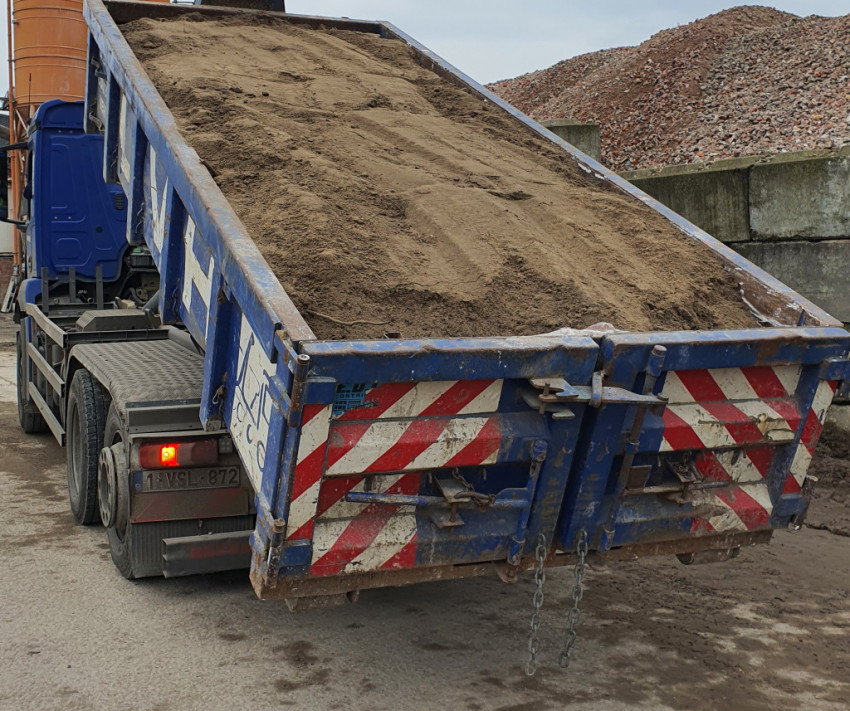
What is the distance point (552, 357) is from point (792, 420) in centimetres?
115

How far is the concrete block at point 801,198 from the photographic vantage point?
638 centimetres

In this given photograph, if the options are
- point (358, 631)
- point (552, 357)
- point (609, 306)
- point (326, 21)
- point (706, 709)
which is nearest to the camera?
point (552, 357)

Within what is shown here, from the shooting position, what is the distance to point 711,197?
7211mm

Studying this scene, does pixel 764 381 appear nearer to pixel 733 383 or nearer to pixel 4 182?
pixel 733 383

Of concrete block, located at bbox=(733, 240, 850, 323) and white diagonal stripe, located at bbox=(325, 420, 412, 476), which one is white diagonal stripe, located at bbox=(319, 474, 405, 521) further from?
concrete block, located at bbox=(733, 240, 850, 323)

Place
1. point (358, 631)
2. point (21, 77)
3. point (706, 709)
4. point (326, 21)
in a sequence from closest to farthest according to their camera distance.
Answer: point (706, 709) → point (358, 631) → point (326, 21) → point (21, 77)

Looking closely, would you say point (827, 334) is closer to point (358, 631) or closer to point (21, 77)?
point (358, 631)

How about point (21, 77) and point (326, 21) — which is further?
point (21, 77)

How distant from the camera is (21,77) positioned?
13.7 metres

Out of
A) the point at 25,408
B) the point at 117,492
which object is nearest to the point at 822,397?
the point at 117,492

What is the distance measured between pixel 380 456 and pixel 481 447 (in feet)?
1.21

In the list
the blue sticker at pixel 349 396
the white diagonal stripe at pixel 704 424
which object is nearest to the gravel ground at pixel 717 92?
the white diagonal stripe at pixel 704 424

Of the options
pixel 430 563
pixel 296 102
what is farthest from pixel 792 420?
pixel 296 102

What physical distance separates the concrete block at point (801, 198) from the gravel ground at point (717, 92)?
1.20 metres
